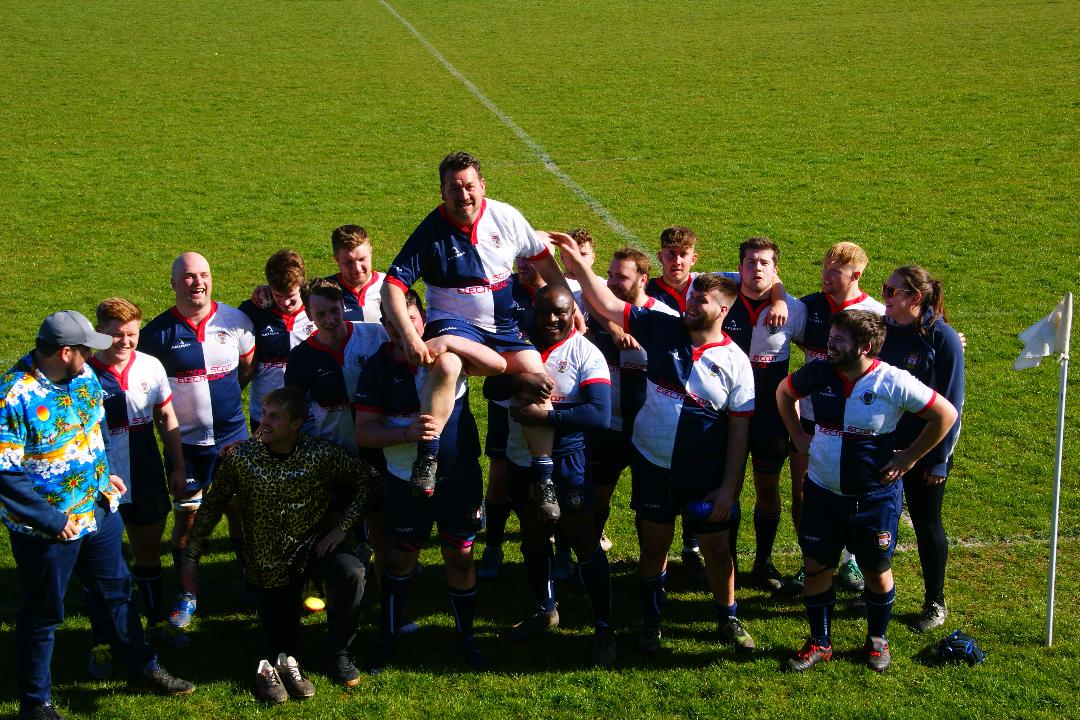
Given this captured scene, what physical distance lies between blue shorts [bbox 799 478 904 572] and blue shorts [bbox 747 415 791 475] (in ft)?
3.00

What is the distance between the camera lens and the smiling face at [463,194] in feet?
20.2

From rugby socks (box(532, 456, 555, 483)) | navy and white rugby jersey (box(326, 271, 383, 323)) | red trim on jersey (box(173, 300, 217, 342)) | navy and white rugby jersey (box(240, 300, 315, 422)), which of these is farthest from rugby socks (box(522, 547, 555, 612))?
red trim on jersey (box(173, 300, 217, 342))

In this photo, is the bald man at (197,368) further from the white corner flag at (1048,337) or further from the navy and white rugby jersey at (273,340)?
the white corner flag at (1048,337)

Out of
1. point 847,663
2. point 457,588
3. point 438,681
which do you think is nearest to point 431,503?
point 457,588

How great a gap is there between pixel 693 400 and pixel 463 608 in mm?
1779

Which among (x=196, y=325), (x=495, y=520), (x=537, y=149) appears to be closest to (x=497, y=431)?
(x=495, y=520)

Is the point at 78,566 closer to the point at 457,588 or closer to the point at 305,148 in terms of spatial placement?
the point at 457,588

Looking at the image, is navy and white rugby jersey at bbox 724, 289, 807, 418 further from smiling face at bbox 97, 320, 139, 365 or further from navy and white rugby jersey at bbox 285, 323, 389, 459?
smiling face at bbox 97, 320, 139, 365

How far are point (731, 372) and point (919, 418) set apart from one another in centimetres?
119

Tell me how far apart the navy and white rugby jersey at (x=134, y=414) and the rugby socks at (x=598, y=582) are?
103 inches

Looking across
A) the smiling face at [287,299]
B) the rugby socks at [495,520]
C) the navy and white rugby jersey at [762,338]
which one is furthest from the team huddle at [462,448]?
the smiling face at [287,299]

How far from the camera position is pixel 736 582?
23.3 ft

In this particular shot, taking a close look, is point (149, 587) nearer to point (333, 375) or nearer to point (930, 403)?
point (333, 375)

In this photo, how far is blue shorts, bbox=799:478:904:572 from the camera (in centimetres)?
593
